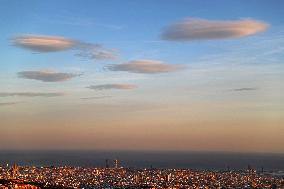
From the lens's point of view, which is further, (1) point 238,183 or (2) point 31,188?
(1) point 238,183

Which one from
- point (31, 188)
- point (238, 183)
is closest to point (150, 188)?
point (31, 188)

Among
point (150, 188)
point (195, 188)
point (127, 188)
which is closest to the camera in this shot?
point (150, 188)

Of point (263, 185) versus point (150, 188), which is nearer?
point (150, 188)

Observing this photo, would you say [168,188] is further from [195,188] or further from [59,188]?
[59,188]

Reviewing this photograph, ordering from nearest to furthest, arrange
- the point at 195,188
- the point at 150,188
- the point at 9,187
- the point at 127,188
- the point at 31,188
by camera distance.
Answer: the point at 9,187
the point at 31,188
the point at 150,188
the point at 127,188
the point at 195,188

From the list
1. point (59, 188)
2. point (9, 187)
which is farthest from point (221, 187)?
point (9, 187)

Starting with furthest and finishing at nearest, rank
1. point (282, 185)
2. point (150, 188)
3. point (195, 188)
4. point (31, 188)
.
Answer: point (282, 185) < point (195, 188) < point (150, 188) < point (31, 188)

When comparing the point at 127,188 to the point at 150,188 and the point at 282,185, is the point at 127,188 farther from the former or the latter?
the point at 282,185

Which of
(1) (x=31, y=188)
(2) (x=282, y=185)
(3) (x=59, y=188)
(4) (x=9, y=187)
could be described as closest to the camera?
(4) (x=9, y=187)
